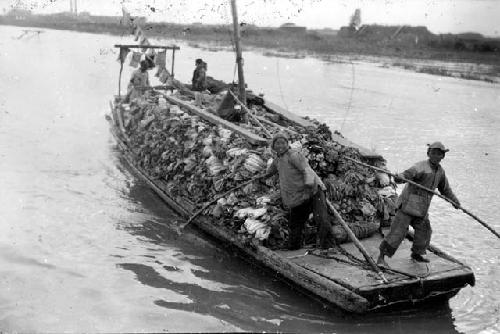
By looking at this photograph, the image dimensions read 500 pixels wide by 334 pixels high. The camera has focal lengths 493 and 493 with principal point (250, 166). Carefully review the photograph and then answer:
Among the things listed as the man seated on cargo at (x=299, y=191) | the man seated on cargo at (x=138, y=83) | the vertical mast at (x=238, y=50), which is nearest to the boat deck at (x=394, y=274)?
the man seated on cargo at (x=299, y=191)

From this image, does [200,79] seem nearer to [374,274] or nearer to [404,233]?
[404,233]

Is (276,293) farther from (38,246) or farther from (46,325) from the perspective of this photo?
(38,246)

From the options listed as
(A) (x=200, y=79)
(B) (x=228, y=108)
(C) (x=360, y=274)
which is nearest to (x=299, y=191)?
(C) (x=360, y=274)

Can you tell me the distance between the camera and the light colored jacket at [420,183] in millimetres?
5602

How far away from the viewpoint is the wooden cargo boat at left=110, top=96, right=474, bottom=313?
5305 mm

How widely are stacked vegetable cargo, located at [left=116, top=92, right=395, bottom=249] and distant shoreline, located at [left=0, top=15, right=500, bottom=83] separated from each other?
22.5 m

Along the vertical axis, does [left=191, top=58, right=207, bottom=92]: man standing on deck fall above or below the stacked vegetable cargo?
above

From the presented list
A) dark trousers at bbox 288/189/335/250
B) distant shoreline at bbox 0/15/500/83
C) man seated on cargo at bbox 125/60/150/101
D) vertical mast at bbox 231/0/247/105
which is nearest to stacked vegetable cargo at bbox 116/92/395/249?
dark trousers at bbox 288/189/335/250

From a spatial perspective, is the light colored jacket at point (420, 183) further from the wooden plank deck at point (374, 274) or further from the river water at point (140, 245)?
the river water at point (140, 245)

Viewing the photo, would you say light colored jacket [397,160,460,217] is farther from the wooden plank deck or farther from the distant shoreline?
the distant shoreline

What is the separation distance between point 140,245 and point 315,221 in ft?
9.88

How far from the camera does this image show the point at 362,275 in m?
5.61

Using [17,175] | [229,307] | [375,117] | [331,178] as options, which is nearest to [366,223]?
[331,178]

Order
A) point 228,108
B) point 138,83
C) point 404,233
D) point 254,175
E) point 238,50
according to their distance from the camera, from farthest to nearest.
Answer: point 138,83 < point 238,50 < point 228,108 < point 254,175 < point 404,233
